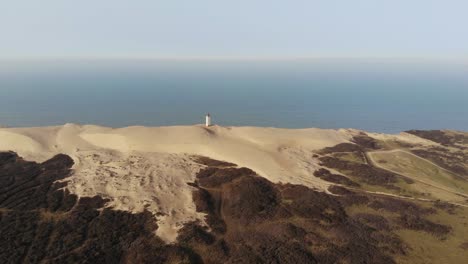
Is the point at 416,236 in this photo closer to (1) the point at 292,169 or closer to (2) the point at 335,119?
(1) the point at 292,169

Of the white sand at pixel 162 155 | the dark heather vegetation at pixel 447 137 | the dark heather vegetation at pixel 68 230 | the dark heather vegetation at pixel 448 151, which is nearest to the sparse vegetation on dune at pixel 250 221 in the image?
the dark heather vegetation at pixel 68 230

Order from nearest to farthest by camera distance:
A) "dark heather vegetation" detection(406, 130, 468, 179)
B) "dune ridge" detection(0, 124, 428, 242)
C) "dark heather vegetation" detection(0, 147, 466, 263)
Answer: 1. "dark heather vegetation" detection(0, 147, 466, 263)
2. "dune ridge" detection(0, 124, 428, 242)
3. "dark heather vegetation" detection(406, 130, 468, 179)

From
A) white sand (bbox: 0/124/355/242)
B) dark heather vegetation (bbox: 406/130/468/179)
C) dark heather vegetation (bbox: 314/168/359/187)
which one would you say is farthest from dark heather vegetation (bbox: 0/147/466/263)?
dark heather vegetation (bbox: 406/130/468/179)

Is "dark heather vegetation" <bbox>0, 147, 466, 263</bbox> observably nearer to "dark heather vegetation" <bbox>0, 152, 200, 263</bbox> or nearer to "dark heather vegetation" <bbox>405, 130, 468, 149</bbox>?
"dark heather vegetation" <bbox>0, 152, 200, 263</bbox>

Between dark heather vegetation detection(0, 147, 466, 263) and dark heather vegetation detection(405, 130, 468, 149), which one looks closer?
dark heather vegetation detection(0, 147, 466, 263)

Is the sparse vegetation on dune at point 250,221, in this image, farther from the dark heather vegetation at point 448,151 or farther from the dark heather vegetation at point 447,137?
the dark heather vegetation at point 447,137

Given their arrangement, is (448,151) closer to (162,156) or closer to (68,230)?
(162,156)

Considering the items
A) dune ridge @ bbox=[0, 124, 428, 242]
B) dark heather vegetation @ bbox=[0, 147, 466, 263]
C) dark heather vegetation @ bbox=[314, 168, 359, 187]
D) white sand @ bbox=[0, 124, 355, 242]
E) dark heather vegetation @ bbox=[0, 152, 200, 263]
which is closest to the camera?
dark heather vegetation @ bbox=[0, 152, 200, 263]

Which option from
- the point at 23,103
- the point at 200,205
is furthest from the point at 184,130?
the point at 23,103

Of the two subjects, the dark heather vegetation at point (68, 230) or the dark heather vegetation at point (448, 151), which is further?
the dark heather vegetation at point (448, 151)
